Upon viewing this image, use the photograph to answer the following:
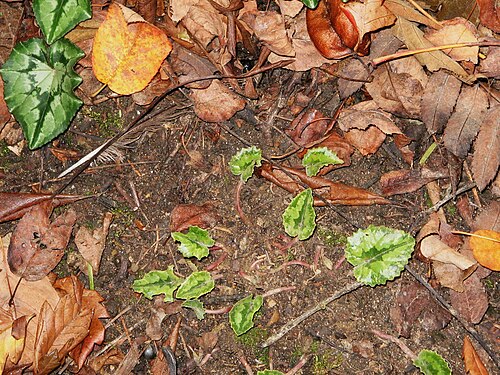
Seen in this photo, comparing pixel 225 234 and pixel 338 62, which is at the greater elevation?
pixel 338 62

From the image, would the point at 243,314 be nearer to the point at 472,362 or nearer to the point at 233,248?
the point at 233,248

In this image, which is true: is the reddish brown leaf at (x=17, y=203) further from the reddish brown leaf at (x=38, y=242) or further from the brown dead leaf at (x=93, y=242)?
the brown dead leaf at (x=93, y=242)

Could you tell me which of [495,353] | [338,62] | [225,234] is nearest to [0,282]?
[225,234]

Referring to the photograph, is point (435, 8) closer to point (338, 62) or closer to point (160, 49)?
point (338, 62)

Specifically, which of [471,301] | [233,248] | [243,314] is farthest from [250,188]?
[471,301]

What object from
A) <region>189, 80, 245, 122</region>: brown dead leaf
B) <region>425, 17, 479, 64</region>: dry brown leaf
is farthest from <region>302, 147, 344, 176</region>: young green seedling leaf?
<region>425, 17, 479, 64</region>: dry brown leaf

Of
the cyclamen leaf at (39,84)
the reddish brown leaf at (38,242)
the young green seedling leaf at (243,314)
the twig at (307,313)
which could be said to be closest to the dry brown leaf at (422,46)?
the twig at (307,313)
